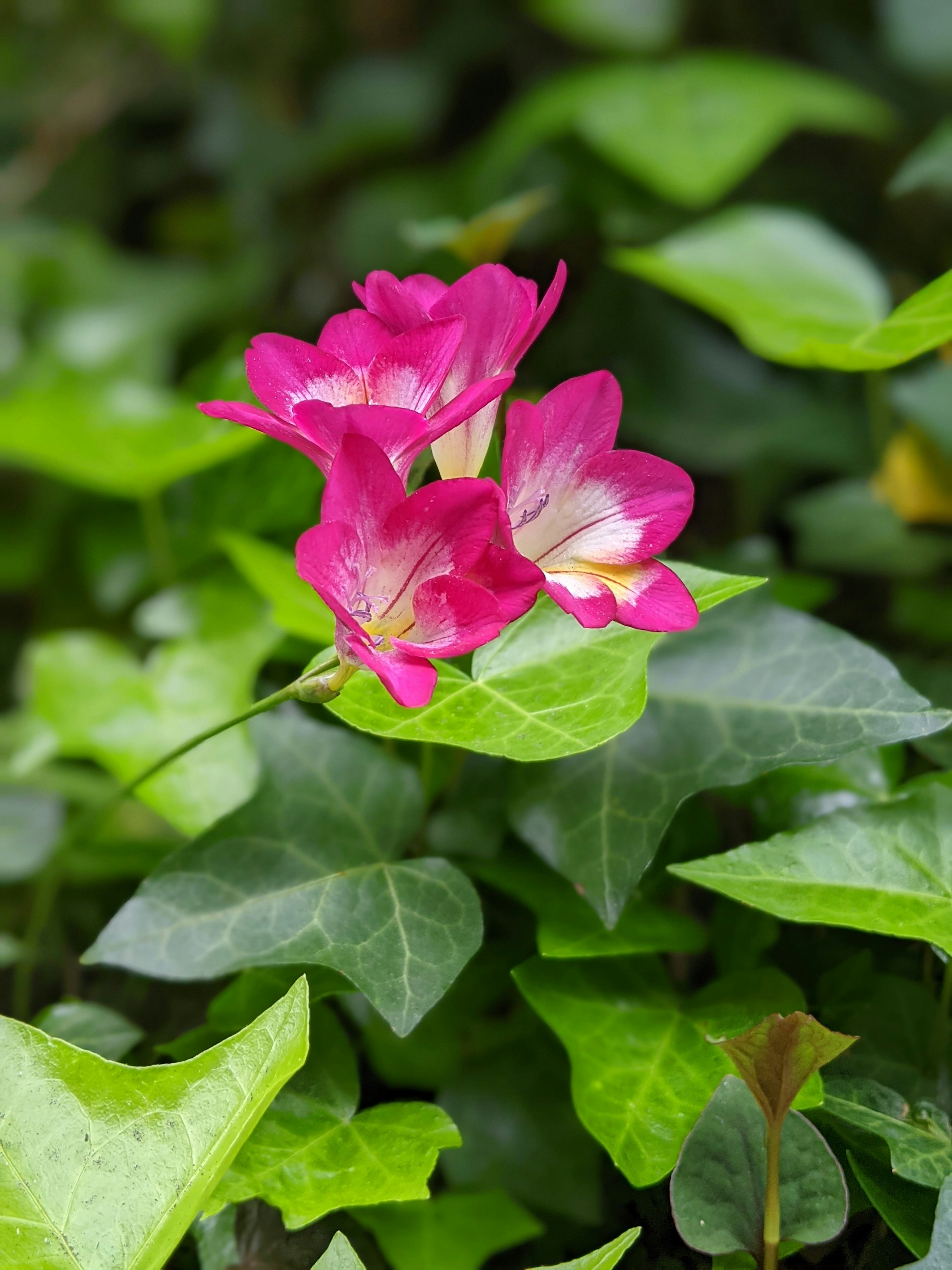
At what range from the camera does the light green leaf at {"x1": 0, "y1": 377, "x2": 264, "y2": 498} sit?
103cm

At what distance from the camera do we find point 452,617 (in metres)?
0.50

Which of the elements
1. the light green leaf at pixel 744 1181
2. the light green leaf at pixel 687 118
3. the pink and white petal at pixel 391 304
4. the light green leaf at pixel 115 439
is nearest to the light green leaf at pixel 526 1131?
the light green leaf at pixel 744 1181

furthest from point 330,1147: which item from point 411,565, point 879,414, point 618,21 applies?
point 618,21

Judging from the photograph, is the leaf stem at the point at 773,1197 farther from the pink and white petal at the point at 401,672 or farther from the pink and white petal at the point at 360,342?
the pink and white petal at the point at 360,342

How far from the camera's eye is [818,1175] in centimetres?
51

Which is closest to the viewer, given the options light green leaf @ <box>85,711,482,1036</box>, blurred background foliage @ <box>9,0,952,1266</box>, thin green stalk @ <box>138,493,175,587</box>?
light green leaf @ <box>85,711,482,1036</box>

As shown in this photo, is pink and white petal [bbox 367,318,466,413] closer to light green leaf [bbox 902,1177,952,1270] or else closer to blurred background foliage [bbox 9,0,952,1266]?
blurred background foliage [bbox 9,0,952,1266]

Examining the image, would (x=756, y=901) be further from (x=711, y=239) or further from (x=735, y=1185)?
(x=711, y=239)

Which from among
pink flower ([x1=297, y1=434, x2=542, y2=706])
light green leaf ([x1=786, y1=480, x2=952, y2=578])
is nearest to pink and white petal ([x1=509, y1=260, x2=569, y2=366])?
pink flower ([x1=297, y1=434, x2=542, y2=706])

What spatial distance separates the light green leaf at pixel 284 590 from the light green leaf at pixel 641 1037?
263 millimetres

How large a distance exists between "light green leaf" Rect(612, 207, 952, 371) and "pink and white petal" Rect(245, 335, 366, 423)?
37cm

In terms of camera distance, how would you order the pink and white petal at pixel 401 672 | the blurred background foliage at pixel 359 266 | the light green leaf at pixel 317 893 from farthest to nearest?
the blurred background foliage at pixel 359 266 < the light green leaf at pixel 317 893 < the pink and white petal at pixel 401 672

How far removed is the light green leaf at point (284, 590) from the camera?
0.70 m

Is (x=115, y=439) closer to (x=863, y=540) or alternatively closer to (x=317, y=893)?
(x=317, y=893)
